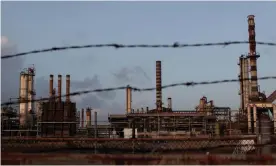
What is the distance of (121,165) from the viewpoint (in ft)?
16.0

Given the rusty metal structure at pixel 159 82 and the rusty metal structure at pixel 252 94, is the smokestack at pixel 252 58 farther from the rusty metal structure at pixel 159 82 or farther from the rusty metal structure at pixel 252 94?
the rusty metal structure at pixel 159 82

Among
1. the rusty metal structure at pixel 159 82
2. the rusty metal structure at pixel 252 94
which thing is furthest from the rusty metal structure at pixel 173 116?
the rusty metal structure at pixel 252 94

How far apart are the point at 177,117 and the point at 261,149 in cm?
3868

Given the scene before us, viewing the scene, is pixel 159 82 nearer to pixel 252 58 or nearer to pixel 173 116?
pixel 173 116

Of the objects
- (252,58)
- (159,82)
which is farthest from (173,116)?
(252,58)

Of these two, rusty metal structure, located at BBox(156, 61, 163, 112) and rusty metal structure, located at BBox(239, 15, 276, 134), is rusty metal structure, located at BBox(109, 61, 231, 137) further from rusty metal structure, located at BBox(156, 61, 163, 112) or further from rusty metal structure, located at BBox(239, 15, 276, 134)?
rusty metal structure, located at BBox(239, 15, 276, 134)

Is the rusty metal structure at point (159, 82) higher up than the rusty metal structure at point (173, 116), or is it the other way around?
the rusty metal structure at point (159, 82)

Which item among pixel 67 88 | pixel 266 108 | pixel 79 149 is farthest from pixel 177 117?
pixel 79 149

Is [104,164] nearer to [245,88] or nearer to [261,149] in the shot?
[261,149]

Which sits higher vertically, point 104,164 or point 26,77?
point 26,77

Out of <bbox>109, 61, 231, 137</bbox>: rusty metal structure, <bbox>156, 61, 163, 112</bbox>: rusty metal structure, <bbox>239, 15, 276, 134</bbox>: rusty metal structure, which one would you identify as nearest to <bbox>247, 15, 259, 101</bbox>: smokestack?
<bbox>239, 15, 276, 134</bbox>: rusty metal structure

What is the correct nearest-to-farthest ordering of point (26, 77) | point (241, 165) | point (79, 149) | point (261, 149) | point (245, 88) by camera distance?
point (241, 165)
point (261, 149)
point (79, 149)
point (26, 77)
point (245, 88)

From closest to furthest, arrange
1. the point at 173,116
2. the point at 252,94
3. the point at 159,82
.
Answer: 1. the point at 173,116
2. the point at 252,94
3. the point at 159,82

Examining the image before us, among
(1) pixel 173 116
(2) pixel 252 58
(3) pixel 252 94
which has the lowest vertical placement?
(1) pixel 173 116
